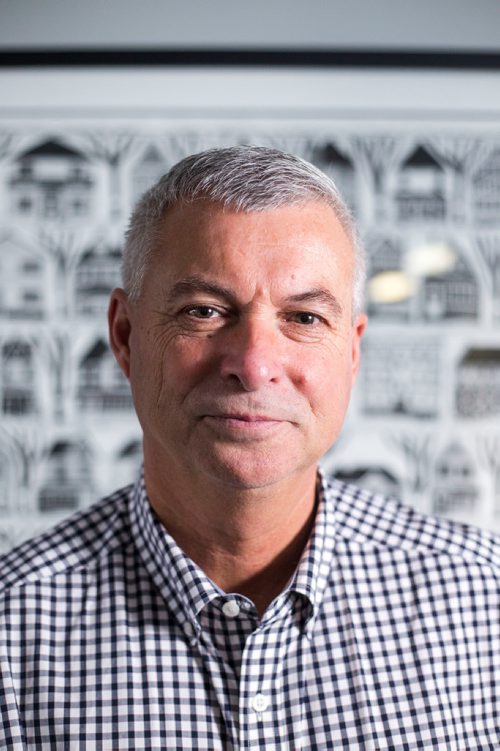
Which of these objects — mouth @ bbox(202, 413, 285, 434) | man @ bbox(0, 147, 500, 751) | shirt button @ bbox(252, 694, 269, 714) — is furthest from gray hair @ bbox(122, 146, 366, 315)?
shirt button @ bbox(252, 694, 269, 714)

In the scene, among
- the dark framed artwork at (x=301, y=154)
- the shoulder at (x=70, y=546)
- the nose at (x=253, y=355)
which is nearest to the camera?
the nose at (x=253, y=355)

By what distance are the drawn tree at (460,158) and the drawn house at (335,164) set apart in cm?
17

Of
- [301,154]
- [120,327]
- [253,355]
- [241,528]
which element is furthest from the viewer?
[301,154]

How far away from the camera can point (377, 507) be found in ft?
4.05

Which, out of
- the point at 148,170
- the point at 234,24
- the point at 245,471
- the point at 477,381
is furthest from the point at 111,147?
the point at 477,381

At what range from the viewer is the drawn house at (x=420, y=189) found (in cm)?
141

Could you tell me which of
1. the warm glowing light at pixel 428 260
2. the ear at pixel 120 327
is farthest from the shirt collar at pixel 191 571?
the warm glowing light at pixel 428 260

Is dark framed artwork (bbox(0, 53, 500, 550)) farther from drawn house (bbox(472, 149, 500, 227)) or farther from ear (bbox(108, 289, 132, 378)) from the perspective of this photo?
ear (bbox(108, 289, 132, 378))

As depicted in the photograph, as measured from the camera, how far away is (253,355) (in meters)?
0.93

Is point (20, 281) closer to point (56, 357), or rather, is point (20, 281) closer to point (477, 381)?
point (56, 357)

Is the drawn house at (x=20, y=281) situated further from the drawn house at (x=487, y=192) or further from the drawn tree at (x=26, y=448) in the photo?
the drawn house at (x=487, y=192)

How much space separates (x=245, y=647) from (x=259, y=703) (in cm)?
8

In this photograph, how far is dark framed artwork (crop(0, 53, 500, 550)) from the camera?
4.58 ft

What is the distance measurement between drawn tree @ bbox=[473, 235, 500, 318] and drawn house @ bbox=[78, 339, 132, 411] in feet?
2.57
